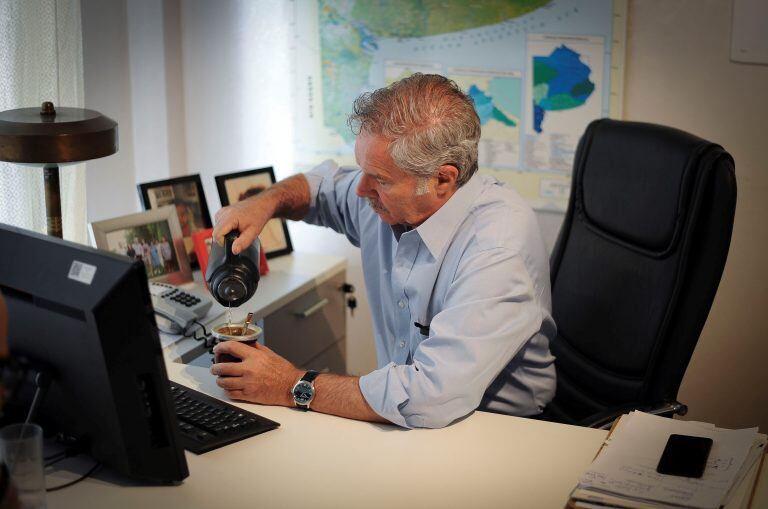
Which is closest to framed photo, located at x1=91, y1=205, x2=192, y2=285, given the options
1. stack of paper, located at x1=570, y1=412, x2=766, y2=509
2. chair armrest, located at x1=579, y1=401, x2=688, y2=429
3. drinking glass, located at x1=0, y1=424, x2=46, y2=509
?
drinking glass, located at x1=0, y1=424, x2=46, y2=509

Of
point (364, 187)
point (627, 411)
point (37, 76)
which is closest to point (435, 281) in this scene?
point (364, 187)

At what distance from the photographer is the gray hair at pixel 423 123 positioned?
184 cm

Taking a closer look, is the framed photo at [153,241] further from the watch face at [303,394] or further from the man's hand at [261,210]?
the watch face at [303,394]

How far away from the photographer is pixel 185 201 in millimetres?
2609

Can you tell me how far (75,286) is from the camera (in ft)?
4.37

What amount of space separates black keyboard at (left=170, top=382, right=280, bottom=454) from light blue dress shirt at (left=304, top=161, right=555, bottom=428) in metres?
0.21

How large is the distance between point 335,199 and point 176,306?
1.60ft

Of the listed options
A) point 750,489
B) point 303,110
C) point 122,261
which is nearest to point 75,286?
point 122,261

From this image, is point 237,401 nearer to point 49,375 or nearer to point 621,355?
point 49,375

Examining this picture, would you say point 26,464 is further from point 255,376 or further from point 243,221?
point 243,221

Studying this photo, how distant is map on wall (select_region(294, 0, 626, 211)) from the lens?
8.96 feet

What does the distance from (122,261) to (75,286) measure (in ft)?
0.29

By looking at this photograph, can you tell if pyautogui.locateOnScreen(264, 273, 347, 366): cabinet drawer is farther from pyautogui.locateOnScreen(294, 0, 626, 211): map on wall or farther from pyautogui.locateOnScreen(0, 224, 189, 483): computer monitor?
pyautogui.locateOnScreen(0, 224, 189, 483): computer monitor

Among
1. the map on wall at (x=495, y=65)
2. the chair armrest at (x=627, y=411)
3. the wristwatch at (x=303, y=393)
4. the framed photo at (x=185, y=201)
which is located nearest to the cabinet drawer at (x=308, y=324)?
the framed photo at (x=185, y=201)
